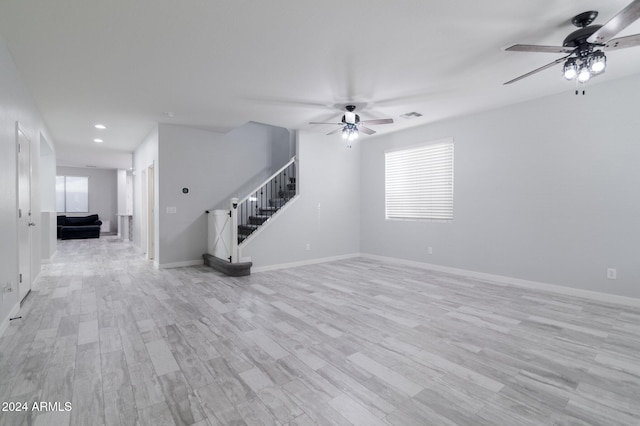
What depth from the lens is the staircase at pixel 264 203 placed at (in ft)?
21.4

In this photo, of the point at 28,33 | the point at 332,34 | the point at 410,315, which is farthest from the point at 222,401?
the point at 28,33

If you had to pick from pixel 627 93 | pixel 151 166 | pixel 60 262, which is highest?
pixel 627 93

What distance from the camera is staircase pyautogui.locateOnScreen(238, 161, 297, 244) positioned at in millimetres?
6520

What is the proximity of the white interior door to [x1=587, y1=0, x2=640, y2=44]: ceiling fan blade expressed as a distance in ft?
19.3

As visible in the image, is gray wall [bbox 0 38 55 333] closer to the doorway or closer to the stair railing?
the stair railing

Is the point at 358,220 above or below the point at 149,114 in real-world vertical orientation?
below

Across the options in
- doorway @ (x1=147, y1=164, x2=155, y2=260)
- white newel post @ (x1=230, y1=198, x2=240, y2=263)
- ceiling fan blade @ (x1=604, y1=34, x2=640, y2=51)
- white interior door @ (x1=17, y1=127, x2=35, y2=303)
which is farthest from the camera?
doorway @ (x1=147, y1=164, x2=155, y2=260)

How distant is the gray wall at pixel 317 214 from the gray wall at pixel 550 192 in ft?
6.32

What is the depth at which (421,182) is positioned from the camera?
6.23 m

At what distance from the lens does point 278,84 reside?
3994 millimetres

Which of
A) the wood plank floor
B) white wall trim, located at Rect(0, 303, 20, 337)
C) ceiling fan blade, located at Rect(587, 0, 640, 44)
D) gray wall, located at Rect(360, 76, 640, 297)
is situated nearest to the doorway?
the wood plank floor

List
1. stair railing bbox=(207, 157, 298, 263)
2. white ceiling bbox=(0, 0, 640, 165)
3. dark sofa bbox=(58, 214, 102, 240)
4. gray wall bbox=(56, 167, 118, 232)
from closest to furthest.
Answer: white ceiling bbox=(0, 0, 640, 165), stair railing bbox=(207, 157, 298, 263), dark sofa bbox=(58, 214, 102, 240), gray wall bbox=(56, 167, 118, 232)

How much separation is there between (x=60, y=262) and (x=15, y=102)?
464 cm

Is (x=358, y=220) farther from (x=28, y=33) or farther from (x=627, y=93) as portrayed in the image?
(x=28, y=33)
